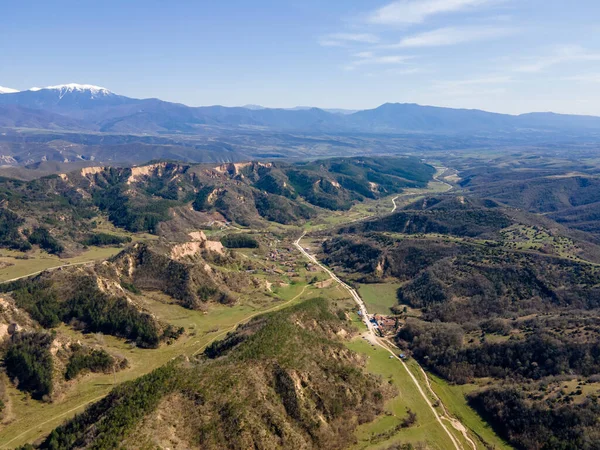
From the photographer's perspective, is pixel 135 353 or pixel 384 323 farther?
pixel 384 323

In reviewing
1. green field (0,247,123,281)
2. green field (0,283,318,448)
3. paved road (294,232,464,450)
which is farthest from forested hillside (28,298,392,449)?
green field (0,247,123,281)

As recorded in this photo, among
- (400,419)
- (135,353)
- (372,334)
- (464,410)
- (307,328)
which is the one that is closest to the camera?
(400,419)

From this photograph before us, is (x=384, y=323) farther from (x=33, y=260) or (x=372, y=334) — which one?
(x=33, y=260)

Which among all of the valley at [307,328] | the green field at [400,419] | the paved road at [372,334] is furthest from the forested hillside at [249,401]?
the paved road at [372,334]

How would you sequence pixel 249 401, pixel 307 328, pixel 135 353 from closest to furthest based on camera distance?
pixel 249 401 → pixel 307 328 → pixel 135 353

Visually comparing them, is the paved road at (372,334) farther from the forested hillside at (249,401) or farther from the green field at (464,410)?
the forested hillside at (249,401)

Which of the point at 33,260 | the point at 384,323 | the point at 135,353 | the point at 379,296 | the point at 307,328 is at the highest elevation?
the point at 307,328

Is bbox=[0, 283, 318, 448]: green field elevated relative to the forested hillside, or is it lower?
lower

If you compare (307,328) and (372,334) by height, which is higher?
(307,328)

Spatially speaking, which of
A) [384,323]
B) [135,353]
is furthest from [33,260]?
[384,323]

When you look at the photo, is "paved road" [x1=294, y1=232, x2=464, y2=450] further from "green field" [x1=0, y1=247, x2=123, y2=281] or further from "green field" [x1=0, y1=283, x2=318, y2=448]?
"green field" [x1=0, y1=247, x2=123, y2=281]
